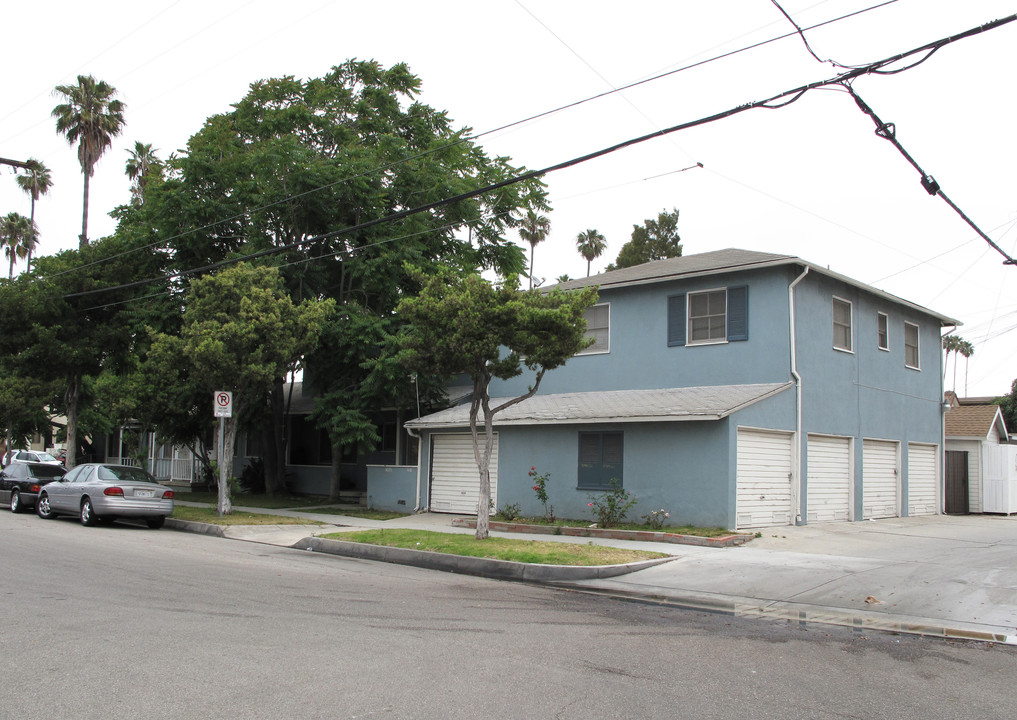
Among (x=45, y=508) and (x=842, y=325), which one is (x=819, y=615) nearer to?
(x=842, y=325)

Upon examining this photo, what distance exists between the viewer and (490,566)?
12.7 metres

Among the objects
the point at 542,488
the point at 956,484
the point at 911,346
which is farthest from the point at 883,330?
the point at 542,488

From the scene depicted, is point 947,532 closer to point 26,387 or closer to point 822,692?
point 822,692

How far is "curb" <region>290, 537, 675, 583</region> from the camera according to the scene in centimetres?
1211

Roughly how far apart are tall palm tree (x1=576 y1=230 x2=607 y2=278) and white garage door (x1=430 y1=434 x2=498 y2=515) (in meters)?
43.5

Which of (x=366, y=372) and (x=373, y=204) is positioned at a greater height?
(x=373, y=204)

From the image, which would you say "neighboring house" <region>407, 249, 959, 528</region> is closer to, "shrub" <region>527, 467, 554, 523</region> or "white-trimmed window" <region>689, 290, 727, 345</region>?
"white-trimmed window" <region>689, 290, 727, 345</region>

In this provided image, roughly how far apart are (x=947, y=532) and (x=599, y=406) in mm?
8065

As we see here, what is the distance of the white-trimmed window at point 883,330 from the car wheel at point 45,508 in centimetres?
2138

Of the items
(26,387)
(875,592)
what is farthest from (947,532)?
(26,387)

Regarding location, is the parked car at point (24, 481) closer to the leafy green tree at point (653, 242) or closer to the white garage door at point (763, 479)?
the white garage door at point (763, 479)

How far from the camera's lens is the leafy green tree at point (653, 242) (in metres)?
51.6

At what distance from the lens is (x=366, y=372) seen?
23891mm

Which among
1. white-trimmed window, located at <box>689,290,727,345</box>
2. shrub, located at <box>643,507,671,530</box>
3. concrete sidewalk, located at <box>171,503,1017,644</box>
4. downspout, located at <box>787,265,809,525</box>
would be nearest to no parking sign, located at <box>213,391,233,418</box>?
concrete sidewalk, located at <box>171,503,1017,644</box>
